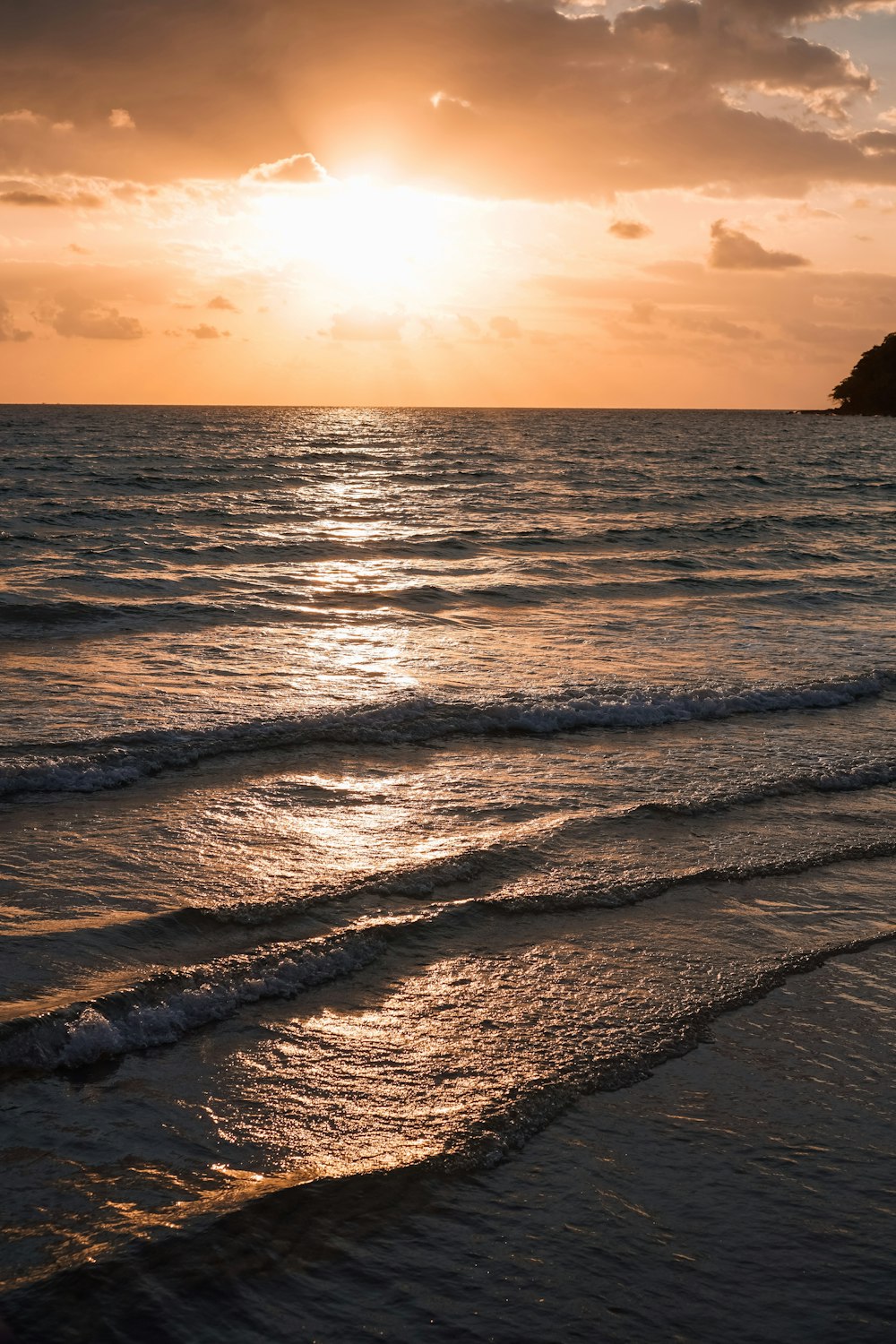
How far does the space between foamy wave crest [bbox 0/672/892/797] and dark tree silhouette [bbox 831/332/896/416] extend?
155190 millimetres

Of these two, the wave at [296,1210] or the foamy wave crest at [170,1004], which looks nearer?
the wave at [296,1210]

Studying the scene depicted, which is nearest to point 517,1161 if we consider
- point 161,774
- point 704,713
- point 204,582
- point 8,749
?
point 161,774

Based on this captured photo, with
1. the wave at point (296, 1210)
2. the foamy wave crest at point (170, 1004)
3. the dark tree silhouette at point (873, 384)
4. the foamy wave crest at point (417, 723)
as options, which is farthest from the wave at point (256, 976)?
the dark tree silhouette at point (873, 384)

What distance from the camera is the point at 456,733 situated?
34.7 feet

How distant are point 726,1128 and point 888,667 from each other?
10.7 metres

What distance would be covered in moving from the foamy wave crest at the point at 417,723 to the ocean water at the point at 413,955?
45mm

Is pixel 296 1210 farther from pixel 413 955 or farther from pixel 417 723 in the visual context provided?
pixel 417 723

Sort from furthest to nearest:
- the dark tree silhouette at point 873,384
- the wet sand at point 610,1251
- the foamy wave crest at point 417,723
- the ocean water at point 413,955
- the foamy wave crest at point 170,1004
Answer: the dark tree silhouette at point 873,384 → the foamy wave crest at point 417,723 → the foamy wave crest at point 170,1004 → the ocean water at point 413,955 → the wet sand at point 610,1251

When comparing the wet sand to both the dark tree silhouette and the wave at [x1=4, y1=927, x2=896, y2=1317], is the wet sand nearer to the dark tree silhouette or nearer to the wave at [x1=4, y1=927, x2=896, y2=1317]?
the wave at [x1=4, y1=927, x2=896, y2=1317]

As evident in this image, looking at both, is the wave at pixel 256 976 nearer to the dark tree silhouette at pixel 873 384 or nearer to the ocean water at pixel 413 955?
the ocean water at pixel 413 955

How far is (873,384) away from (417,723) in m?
165

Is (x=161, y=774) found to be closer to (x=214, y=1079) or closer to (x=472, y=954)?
(x=472, y=954)

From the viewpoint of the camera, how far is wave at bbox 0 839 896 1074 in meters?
4.74

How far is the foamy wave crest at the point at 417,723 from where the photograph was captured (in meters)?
8.69
